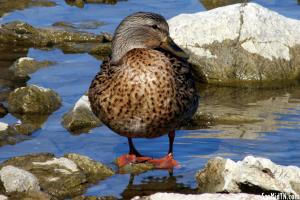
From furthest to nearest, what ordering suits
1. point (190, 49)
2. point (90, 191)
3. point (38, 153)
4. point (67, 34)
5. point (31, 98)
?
point (67, 34) < point (190, 49) < point (31, 98) < point (38, 153) < point (90, 191)

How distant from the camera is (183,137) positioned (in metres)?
9.26

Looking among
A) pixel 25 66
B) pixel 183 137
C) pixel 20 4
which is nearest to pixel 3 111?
pixel 25 66

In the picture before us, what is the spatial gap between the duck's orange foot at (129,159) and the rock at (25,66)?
3.27 m

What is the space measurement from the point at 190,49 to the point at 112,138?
8.47 feet

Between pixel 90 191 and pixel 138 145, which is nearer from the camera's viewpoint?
pixel 90 191

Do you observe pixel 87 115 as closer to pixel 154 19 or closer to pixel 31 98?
pixel 31 98

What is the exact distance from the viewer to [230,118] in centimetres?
974

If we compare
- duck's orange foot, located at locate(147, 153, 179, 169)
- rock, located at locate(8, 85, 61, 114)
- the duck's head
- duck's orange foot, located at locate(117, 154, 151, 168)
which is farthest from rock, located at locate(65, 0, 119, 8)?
duck's orange foot, located at locate(147, 153, 179, 169)

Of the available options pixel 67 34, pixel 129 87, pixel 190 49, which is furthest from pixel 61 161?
pixel 67 34

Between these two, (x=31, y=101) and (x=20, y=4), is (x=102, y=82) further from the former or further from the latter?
(x=20, y=4)

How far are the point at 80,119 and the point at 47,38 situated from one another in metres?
3.82

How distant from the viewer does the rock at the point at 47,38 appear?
42.7 ft

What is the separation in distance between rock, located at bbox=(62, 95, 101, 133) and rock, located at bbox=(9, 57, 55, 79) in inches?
79.8

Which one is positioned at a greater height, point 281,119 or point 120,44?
point 120,44
